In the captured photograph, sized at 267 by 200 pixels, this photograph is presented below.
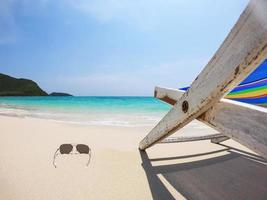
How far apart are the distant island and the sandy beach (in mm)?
91063

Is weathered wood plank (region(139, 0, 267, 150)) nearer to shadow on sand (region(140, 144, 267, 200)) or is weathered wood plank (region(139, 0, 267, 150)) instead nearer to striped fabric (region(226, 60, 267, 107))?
shadow on sand (region(140, 144, 267, 200))

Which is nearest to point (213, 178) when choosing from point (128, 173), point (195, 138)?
point (128, 173)

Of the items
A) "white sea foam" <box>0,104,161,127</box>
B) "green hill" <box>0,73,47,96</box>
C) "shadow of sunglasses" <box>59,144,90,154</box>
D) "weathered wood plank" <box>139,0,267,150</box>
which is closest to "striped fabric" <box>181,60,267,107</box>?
"weathered wood plank" <box>139,0,267,150</box>

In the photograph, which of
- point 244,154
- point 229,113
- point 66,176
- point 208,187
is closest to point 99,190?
point 66,176

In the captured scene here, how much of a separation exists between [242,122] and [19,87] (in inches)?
4040

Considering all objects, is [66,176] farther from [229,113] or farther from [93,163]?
[229,113]

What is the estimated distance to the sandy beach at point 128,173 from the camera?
1768 millimetres

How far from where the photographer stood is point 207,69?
1.15m

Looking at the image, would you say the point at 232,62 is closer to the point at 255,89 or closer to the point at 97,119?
the point at 255,89

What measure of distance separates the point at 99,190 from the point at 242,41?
166cm

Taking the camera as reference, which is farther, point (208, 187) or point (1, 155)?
point (1, 155)

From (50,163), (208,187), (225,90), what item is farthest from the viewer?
(50,163)

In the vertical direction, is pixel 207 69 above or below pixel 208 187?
above

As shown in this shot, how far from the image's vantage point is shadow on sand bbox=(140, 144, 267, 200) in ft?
6.06
